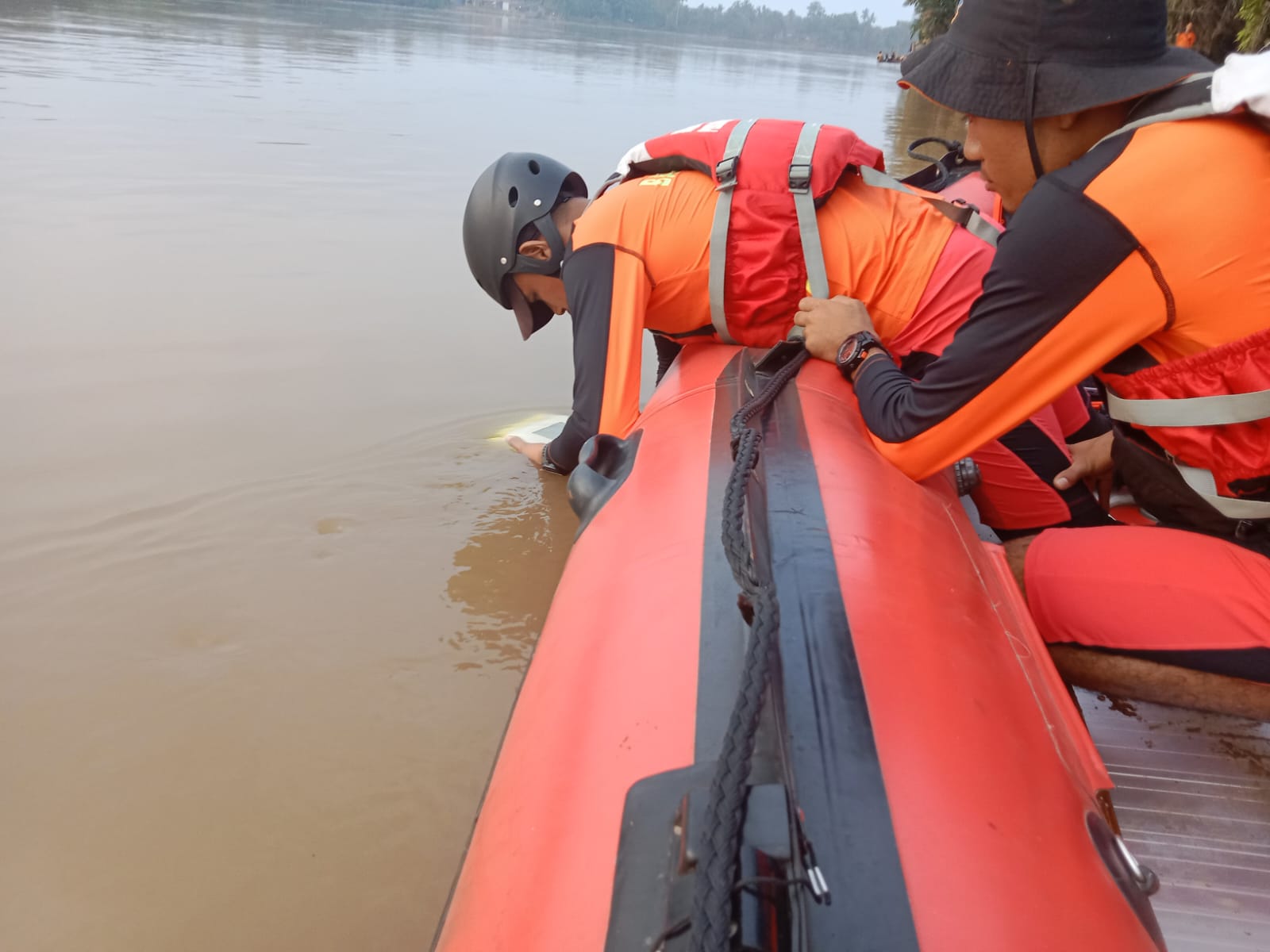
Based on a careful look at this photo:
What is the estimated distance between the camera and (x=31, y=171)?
245 inches

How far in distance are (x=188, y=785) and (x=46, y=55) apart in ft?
42.4

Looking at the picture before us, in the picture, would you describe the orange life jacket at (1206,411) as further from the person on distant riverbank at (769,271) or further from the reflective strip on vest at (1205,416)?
the person on distant riverbank at (769,271)

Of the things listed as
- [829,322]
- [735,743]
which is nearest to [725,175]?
[829,322]

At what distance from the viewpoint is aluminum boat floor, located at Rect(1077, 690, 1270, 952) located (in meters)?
1.37

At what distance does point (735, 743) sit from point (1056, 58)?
117 cm

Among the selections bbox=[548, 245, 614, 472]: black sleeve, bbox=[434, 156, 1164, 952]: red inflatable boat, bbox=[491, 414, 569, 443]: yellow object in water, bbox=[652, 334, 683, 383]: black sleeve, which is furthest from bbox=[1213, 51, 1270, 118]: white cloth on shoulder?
bbox=[491, 414, 569, 443]: yellow object in water

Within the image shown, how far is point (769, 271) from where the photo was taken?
89.7 inches

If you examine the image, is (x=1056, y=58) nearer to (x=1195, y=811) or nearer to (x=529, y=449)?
(x=1195, y=811)

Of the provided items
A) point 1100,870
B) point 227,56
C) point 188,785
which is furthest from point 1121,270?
point 227,56

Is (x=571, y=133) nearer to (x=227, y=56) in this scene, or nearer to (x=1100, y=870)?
(x=227, y=56)

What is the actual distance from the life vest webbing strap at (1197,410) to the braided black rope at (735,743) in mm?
666

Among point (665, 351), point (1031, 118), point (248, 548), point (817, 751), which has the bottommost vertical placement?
point (248, 548)

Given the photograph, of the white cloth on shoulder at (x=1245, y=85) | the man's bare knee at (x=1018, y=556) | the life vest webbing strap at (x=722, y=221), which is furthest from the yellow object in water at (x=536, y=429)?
the white cloth on shoulder at (x=1245, y=85)

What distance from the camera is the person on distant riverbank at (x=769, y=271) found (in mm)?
2221
